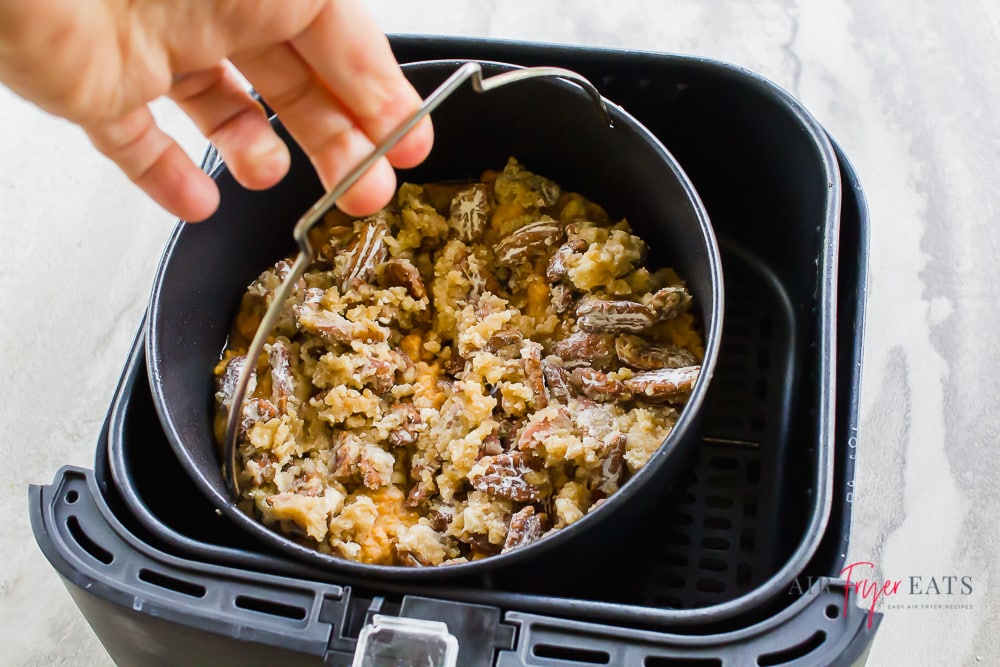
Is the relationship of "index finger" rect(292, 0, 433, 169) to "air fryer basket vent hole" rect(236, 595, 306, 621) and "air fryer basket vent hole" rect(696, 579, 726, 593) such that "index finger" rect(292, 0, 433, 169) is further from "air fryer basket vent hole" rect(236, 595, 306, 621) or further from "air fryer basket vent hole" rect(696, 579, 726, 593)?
"air fryer basket vent hole" rect(696, 579, 726, 593)

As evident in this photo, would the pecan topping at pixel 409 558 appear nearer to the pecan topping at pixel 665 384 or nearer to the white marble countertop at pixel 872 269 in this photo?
the pecan topping at pixel 665 384

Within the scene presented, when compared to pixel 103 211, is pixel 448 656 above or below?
below

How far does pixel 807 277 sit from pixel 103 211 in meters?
1.01

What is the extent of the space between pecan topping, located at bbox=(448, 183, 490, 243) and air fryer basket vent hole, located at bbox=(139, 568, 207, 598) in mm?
467

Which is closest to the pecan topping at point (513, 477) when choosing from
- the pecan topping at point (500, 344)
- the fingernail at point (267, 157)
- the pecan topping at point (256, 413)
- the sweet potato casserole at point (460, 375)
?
the sweet potato casserole at point (460, 375)

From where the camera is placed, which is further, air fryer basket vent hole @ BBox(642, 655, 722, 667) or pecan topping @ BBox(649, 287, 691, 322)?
pecan topping @ BBox(649, 287, 691, 322)

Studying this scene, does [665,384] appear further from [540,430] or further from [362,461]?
[362,461]

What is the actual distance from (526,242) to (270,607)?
460mm

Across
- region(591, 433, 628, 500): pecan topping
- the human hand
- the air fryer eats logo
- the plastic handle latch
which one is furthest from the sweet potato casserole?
the air fryer eats logo

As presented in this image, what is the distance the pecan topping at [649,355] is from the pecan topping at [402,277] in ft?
0.75

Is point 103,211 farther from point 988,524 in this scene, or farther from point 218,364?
point 988,524

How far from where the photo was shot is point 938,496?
3.34ft

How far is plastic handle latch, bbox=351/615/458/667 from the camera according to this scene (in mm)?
649

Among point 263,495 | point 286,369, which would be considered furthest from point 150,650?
point 286,369
